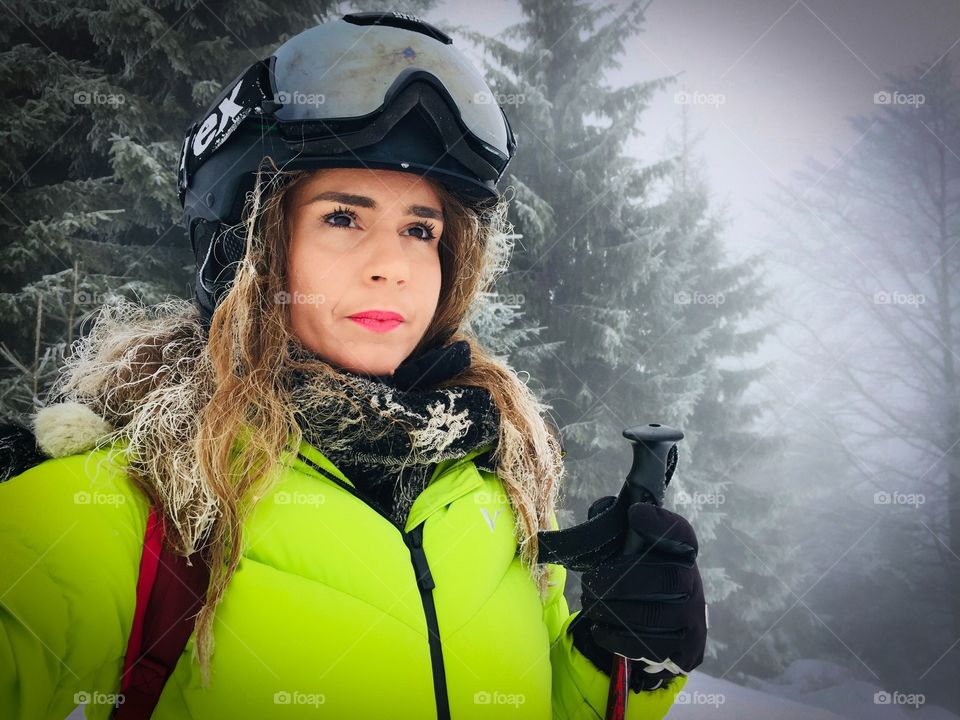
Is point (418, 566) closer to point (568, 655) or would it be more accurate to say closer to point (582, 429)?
point (568, 655)

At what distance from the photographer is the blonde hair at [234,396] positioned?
4.33 feet

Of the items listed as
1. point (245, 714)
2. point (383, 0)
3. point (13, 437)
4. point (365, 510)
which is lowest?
point (245, 714)

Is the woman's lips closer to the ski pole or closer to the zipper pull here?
the zipper pull

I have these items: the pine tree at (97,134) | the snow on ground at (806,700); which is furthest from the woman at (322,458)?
the snow on ground at (806,700)

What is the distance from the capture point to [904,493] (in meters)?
13.2

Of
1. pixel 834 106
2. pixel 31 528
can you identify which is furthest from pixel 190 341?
pixel 834 106

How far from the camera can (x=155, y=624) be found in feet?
3.95

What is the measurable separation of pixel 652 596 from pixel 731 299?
14.7 meters

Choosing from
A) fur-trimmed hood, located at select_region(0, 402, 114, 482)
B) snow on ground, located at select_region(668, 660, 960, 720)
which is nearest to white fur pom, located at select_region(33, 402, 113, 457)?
fur-trimmed hood, located at select_region(0, 402, 114, 482)

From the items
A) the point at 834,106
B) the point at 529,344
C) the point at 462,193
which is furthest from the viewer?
the point at 834,106

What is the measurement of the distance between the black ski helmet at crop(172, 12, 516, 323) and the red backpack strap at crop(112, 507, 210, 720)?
2.89 ft

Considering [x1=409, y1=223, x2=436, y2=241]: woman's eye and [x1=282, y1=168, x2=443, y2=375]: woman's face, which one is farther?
[x1=409, y1=223, x2=436, y2=241]: woman's eye

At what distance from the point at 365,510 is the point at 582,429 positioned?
9.48 m

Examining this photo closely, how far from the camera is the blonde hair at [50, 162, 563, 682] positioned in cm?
132
